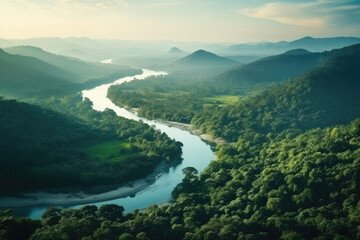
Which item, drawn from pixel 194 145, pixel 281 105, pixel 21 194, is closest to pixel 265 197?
pixel 21 194

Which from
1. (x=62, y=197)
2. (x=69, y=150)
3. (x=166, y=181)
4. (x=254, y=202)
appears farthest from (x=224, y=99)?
(x=254, y=202)

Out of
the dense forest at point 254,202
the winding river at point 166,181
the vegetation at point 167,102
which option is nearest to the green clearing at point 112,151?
the dense forest at point 254,202

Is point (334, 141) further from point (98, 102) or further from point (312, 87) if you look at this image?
point (98, 102)

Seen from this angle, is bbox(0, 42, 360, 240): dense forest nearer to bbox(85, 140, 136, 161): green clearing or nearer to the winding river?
the winding river

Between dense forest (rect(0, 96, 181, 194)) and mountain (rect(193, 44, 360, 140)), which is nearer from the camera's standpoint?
dense forest (rect(0, 96, 181, 194))

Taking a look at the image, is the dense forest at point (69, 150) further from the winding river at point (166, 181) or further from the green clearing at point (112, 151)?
the winding river at point (166, 181)

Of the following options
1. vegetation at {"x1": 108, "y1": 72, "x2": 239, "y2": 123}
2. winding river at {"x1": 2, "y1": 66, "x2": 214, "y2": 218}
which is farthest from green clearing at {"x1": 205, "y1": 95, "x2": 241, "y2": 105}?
winding river at {"x1": 2, "y1": 66, "x2": 214, "y2": 218}
